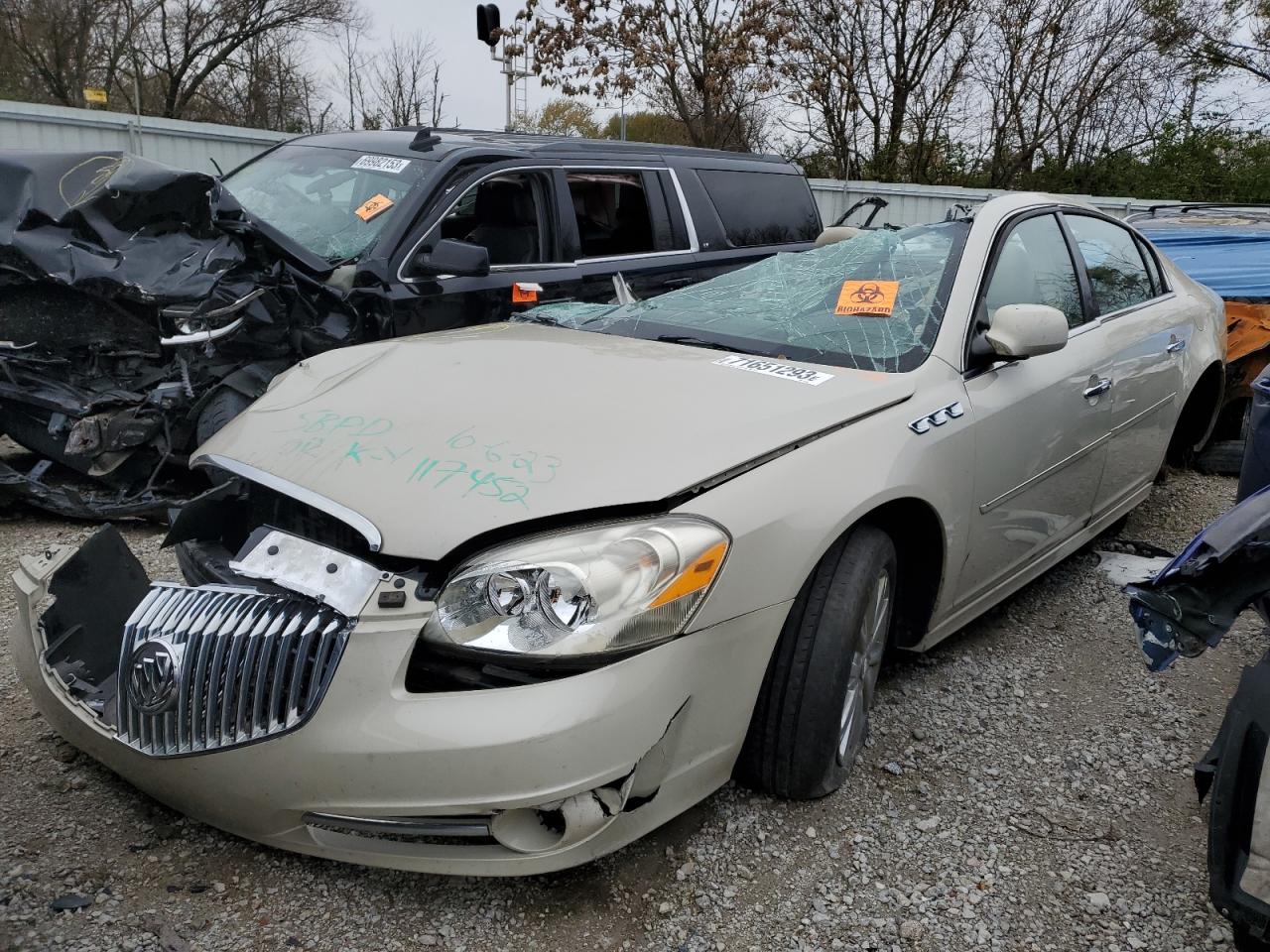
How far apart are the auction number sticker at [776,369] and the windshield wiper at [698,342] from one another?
101mm

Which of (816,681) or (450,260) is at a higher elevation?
(450,260)

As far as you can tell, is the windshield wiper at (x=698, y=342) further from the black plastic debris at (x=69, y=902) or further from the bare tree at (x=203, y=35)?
the bare tree at (x=203, y=35)

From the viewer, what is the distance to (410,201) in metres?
4.98

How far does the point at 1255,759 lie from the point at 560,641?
1326 millimetres

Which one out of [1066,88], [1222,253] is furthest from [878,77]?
[1222,253]

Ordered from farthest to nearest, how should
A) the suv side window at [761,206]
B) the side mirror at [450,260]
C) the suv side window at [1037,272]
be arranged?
the suv side window at [761,206], the side mirror at [450,260], the suv side window at [1037,272]

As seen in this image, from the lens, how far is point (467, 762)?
1.96 m

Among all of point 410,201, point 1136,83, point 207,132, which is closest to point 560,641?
point 410,201

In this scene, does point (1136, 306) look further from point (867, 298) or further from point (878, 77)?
point (878, 77)

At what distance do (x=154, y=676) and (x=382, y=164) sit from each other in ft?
12.4

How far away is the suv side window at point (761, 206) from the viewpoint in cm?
636

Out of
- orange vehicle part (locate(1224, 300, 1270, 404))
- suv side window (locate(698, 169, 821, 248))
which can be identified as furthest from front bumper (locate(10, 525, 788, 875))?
orange vehicle part (locate(1224, 300, 1270, 404))

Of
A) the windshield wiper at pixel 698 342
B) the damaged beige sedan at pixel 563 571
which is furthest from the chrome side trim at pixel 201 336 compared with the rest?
the windshield wiper at pixel 698 342

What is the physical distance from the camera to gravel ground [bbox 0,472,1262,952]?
2.19m
